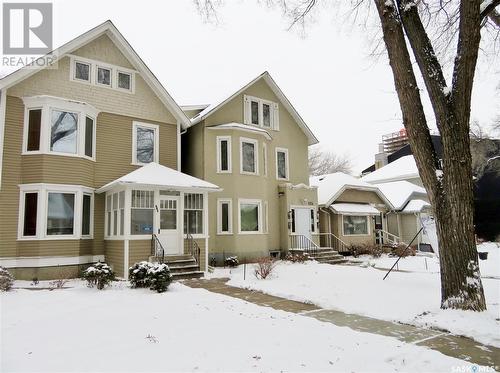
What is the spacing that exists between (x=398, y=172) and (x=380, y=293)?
24339mm

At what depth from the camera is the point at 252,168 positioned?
57.9ft

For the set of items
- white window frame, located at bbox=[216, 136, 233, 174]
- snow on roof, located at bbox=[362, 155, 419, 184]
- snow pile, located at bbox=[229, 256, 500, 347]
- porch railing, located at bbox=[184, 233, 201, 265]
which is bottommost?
snow pile, located at bbox=[229, 256, 500, 347]

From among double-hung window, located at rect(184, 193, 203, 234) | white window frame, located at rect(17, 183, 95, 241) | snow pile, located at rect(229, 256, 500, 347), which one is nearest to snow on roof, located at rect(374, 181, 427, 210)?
snow pile, located at rect(229, 256, 500, 347)

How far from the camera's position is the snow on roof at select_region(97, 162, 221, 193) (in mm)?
12891

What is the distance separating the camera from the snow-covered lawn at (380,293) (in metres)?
6.72

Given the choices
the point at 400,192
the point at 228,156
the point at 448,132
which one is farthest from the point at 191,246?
the point at 400,192

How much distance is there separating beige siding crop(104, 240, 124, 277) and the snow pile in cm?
387

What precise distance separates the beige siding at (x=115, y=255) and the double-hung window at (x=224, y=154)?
5.67 m

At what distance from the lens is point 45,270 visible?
12438 mm

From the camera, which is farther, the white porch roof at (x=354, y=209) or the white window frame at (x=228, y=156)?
the white porch roof at (x=354, y=209)

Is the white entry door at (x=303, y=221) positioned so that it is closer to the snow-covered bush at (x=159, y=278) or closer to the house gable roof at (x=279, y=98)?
the house gable roof at (x=279, y=98)

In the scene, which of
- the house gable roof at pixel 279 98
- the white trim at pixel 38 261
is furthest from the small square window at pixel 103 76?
the white trim at pixel 38 261

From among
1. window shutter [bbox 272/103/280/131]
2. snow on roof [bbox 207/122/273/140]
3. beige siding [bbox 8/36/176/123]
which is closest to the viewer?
beige siding [bbox 8/36/176/123]

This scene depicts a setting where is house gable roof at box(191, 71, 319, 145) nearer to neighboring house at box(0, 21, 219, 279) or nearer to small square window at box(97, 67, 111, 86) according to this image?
neighboring house at box(0, 21, 219, 279)
